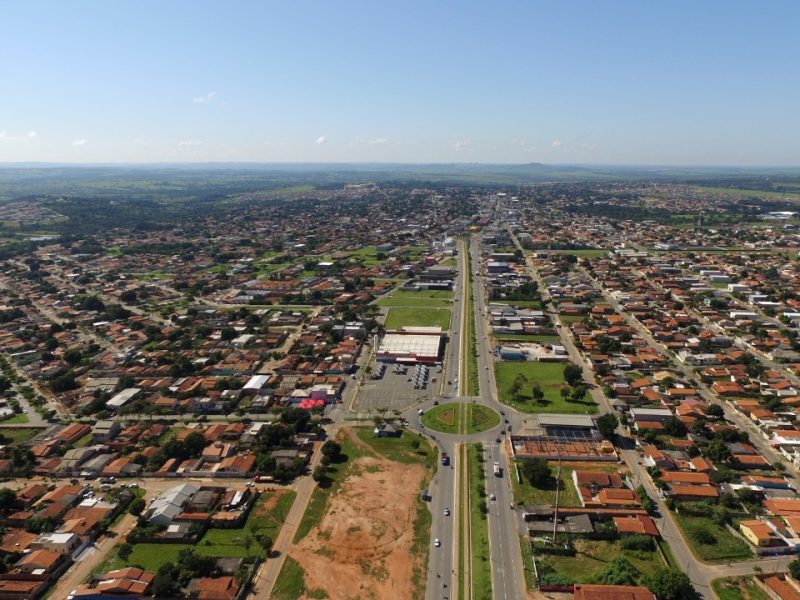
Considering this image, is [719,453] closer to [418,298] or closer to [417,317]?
[417,317]

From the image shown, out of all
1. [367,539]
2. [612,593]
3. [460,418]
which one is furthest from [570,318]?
[367,539]

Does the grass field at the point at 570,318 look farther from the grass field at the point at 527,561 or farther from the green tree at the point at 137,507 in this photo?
the green tree at the point at 137,507

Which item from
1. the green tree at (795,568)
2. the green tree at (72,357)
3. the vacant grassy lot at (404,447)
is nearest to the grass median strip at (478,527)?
the vacant grassy lot at (404,447)

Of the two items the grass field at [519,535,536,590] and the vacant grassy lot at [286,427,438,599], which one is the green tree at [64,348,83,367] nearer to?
the vacant grassy lot at [286,427,438,599]

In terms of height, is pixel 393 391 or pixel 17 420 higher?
pixel 393 391

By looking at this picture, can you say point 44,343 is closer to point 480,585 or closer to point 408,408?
point 408,408

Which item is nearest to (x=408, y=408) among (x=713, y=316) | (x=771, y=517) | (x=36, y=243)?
(x=771, y=517)
